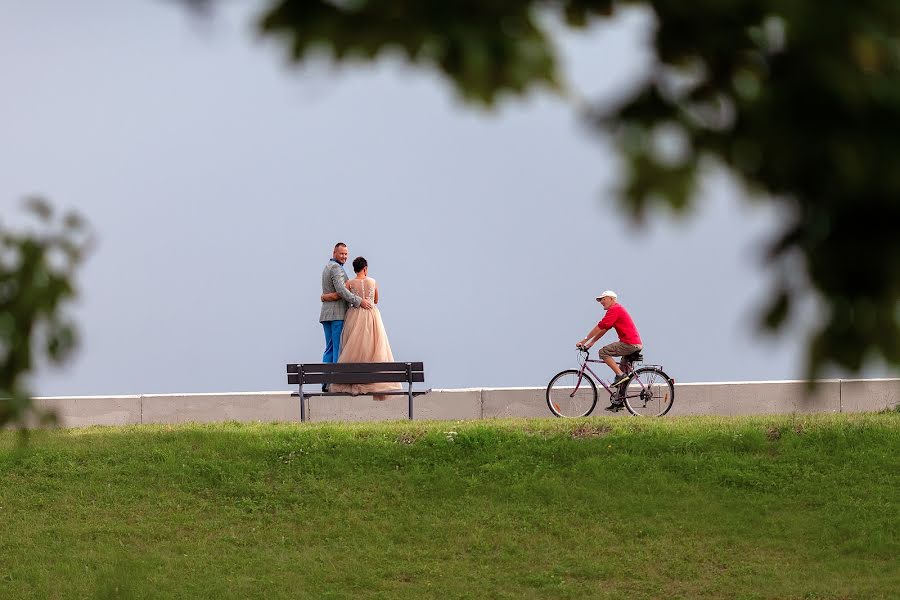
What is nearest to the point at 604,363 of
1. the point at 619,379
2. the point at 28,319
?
the point at 619,379

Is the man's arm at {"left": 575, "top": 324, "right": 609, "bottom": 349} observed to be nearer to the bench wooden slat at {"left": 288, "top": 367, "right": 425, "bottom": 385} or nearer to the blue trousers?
the bench wooden slat at {"left": 288, "top": 367, "right": 425, "bottom": 385}

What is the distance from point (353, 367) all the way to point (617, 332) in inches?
151

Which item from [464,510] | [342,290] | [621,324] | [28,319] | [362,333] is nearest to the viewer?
[28,319]

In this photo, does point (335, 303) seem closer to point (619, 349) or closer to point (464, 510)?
point (619, 349)

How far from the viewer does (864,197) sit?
103 inches

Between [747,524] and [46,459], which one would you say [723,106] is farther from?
[46,459]

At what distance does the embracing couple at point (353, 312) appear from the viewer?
17.0m

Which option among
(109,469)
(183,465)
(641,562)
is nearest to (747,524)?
(641,562)

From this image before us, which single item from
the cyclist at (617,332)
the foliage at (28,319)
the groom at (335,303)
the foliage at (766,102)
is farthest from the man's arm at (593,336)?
the foliage at (766,102)

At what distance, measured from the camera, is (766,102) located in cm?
268

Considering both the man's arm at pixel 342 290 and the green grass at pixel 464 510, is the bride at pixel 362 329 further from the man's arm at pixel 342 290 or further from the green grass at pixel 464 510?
the green grass at pixel 464 510

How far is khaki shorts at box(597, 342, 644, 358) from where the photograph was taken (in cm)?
1619

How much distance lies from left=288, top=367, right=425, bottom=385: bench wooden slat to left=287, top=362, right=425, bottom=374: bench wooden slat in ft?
0.16

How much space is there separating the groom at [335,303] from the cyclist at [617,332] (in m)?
3.47
